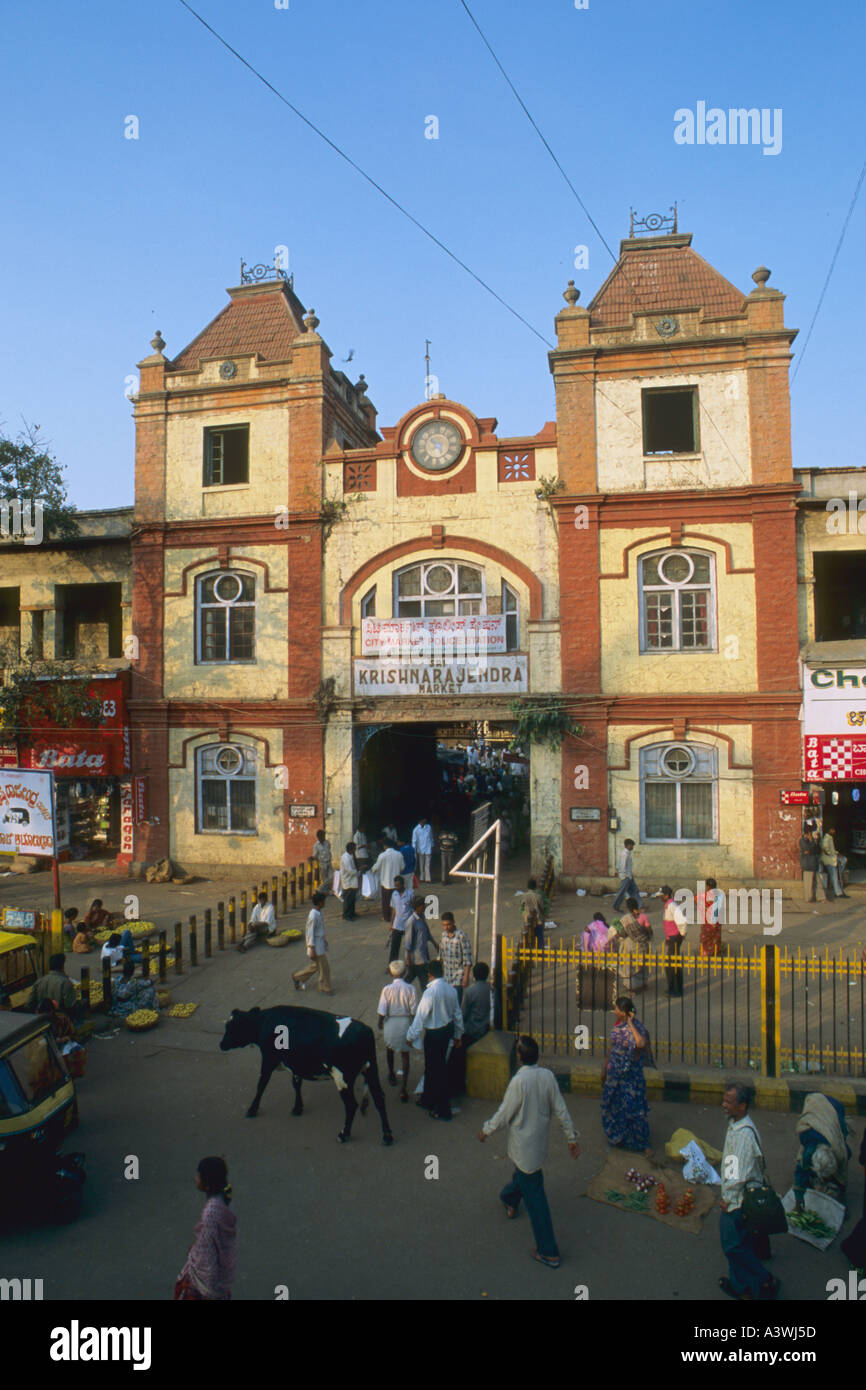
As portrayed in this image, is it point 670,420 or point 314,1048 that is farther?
point 670,420

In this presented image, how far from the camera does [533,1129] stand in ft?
20.1

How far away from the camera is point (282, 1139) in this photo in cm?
797

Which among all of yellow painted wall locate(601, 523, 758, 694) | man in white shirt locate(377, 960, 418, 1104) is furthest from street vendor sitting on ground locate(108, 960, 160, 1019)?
yellow painted wall locate(601, 523, 758, 694)

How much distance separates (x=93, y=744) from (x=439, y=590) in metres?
9.61

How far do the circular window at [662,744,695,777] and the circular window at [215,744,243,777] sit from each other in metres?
9.99

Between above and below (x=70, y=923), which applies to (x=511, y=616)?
above

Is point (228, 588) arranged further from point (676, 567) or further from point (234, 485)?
point (676, 567)

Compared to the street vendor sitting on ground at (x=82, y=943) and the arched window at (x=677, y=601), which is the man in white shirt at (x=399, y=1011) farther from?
the arched window at (x=677, y=601)

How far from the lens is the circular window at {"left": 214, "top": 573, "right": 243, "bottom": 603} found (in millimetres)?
20172

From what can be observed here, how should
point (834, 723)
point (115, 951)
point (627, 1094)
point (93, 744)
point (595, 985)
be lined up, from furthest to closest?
1. point (93, 744)
2. point (834, 723)
3. point (115, 951)
4. point (595, 985)
5. point (627, 1094)

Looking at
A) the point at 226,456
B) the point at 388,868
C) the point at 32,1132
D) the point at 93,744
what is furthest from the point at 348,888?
the point at 226,456

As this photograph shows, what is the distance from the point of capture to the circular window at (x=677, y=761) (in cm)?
1772

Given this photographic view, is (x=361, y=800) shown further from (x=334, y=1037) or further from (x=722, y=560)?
(x=334, y=1037)
